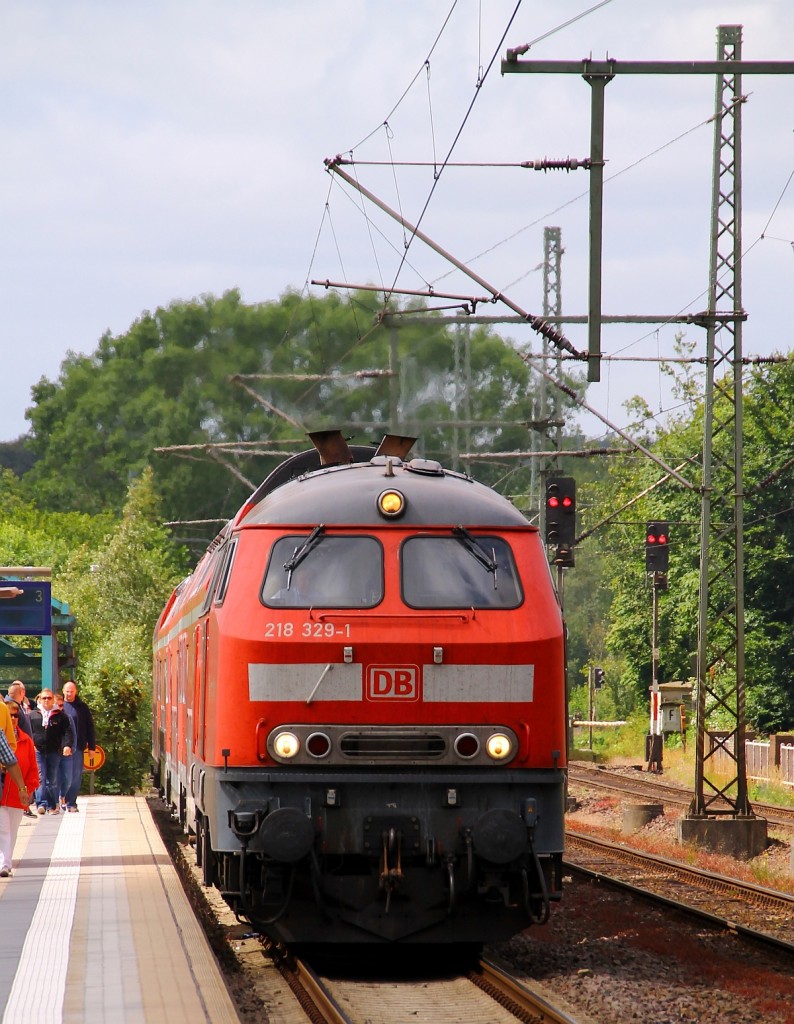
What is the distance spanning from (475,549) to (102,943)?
130 inches

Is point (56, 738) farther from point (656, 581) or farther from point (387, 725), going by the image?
point (656, 581)

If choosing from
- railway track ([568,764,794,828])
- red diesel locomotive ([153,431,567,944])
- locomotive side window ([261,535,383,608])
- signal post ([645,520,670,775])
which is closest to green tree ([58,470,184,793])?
railway track ([568,764,794,828])

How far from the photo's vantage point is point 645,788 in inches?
1228

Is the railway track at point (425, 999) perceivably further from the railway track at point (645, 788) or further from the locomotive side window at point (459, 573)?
the railway track at point (645, 788)

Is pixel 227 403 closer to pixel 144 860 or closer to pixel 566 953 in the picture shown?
pixel 144 860

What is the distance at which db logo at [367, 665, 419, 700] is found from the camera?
961 centimetres

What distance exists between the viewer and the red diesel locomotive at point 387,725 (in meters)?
9.39

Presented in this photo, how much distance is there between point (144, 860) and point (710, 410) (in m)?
9.10

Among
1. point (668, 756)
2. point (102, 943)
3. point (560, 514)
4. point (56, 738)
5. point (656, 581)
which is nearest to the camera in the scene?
point (102, 943)

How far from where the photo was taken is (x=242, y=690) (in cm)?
961

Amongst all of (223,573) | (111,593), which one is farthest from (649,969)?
(111,593)

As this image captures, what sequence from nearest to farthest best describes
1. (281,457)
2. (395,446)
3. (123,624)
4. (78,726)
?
(395,446) → (78,726) → (123,624) → (281,457)

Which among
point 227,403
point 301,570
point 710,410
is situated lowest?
point 301,570

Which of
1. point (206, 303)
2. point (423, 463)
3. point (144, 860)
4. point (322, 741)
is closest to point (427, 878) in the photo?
point (322, 741)
